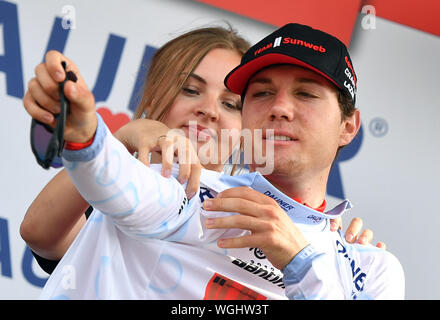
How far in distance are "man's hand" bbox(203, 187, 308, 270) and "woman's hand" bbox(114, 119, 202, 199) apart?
0.20 ft

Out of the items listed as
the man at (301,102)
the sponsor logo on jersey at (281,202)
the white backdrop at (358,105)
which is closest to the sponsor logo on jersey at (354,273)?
the man at (301,102)

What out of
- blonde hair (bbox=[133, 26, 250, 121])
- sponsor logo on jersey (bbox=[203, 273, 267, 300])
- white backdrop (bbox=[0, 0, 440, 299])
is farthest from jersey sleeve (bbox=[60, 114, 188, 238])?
white backdrop (bbox=[0, 0, 440, 299])

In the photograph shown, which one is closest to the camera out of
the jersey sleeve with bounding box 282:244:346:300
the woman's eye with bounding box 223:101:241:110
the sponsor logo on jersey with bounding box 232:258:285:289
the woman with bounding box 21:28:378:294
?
the jersey sleeve with bounding box 282:244:346:300

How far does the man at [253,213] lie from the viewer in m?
0.68

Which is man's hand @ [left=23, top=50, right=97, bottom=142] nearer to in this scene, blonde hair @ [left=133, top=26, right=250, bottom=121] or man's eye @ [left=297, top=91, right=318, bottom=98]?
man's eye @ [left=297, top=91, right=318, bottom=98]

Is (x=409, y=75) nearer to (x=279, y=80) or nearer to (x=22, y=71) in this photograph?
(x=279, y=80)

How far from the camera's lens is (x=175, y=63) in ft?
4.50

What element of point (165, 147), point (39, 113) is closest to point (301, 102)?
point (165, 147)

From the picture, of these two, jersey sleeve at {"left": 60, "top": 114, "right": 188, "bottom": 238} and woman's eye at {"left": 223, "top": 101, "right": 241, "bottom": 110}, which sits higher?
woman's eye at {"left": 223, "top": 101, "right": 241, "bottom": 110}

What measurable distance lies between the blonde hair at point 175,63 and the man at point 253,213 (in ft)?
0.77

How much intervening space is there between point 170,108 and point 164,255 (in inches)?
23.1

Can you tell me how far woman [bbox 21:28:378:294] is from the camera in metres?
1.00

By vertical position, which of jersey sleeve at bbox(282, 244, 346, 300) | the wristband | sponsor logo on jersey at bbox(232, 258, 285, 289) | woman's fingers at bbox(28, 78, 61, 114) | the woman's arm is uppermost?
woman's fingers at bbox(28, 78, 61, 114)

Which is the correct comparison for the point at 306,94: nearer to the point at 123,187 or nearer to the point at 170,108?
the point at 170,108
